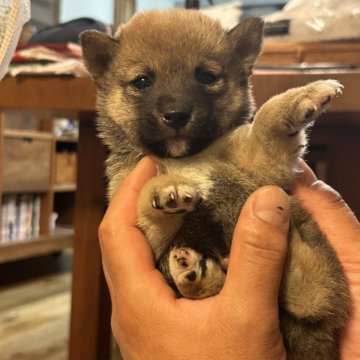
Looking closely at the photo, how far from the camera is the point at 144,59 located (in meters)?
1.25

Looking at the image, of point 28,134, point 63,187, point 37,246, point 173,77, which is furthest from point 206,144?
point 63,187

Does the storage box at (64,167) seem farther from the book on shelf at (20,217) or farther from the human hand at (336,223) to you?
the human hand at (336,223)

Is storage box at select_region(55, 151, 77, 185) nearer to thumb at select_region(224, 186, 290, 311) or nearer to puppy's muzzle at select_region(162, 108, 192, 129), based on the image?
puppy's muzzle at select_region(162, 108, 192, 129)

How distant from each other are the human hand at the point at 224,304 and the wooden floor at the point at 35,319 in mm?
1801

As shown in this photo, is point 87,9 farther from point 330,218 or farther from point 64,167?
point 330,218

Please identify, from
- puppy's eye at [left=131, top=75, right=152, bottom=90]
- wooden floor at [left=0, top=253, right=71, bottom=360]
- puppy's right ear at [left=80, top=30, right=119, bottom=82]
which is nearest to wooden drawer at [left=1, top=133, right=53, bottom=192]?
wooden floor at [left=0, top=253, right=71, bottom=360]

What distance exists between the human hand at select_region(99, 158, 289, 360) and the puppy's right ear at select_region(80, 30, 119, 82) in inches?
20.9

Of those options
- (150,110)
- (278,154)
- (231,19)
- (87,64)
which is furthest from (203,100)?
(231,19)

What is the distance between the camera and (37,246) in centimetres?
426

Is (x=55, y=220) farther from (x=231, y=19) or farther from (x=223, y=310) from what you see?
(x=223, y=310)

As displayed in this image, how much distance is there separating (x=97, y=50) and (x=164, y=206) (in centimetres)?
59

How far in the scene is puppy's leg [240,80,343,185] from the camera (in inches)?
39.0

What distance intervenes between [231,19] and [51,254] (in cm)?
330

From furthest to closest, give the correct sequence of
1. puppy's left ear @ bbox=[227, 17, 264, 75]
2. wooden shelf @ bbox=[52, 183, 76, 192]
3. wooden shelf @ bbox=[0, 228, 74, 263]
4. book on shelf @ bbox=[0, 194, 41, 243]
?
wooden shelf @ bbox=[52, 183, 76, 192] → book on shelf @ bbox=[0, 194, 41, 243] → wooden shelf @ bbox=[0, 228, 74, 263] → puppy's left ear @ bbox=[227, 17, 264, 75]
